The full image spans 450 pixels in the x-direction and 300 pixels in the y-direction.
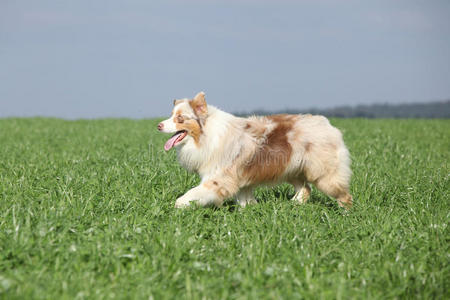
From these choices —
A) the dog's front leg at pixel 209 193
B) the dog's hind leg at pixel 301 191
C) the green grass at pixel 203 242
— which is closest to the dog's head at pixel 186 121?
the dog's front leg at pixel 209 193

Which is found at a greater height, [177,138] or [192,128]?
[192,128]

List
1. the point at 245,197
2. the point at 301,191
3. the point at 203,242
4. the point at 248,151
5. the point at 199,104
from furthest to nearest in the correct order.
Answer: the point at 301,191 → the point at 245,197 → the point at 248,151 → the point at 199,104 → the point at 203,242

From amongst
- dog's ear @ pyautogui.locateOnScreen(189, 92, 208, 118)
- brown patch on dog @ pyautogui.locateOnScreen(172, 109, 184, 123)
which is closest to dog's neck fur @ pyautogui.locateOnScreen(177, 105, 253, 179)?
dog's ear @ pyautogui.locateOnScreen(189, 92, 208, 118)

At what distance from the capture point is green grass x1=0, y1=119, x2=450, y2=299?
3684 millimetres

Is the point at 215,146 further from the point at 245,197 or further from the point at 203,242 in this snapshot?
the point at 203,242

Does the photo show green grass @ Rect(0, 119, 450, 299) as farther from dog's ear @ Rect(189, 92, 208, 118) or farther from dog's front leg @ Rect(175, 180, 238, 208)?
dog's ear @ Rect(189, 92, 208, 118)

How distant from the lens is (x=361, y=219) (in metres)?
5.58

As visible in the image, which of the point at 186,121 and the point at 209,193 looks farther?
the point at 209,193

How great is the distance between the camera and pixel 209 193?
5539 millimetres

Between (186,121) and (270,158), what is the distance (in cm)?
121

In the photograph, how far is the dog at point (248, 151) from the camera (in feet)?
18.1

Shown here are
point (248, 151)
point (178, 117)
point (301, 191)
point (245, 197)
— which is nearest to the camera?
point (178, 117)

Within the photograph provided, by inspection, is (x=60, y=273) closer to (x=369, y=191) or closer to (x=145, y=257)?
(x=145, y=257)

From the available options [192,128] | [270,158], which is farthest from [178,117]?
[270,158]
